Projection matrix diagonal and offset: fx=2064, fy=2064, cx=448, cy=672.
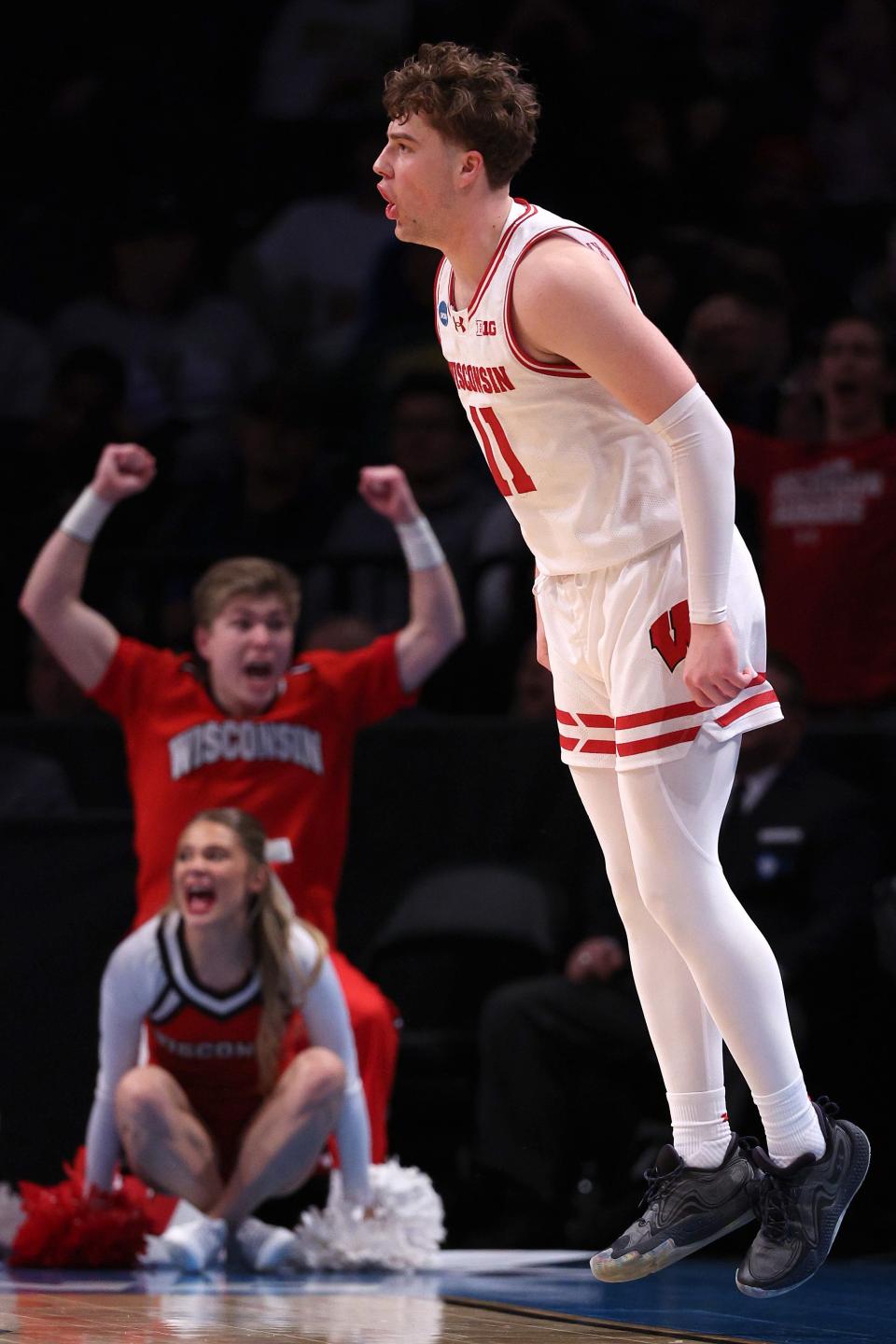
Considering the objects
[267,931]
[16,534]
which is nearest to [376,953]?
[267,931]

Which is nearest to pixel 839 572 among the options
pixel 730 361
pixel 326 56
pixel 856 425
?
pixel 856 425

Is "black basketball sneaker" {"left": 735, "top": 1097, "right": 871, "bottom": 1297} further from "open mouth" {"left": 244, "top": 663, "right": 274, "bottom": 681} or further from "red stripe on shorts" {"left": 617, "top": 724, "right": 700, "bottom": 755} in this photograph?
"open mouth" {"left": 244, "top": 663, "right": 274, "bottom": 681}

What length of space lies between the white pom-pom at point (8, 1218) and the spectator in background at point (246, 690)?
835 mm

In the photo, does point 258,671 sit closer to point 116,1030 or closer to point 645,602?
point 116,1030

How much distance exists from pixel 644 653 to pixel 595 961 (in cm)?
247

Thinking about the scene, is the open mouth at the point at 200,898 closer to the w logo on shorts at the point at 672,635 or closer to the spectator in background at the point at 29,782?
the spectator in background at the point at 29,782

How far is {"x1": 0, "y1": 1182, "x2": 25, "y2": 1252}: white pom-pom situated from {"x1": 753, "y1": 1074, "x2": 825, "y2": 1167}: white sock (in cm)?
247

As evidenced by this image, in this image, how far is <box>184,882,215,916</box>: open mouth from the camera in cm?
531

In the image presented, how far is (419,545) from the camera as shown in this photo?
19.0ft

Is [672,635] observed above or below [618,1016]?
above

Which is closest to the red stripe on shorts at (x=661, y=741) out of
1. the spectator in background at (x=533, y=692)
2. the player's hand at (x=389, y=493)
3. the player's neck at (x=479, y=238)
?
the player's neck at (x=479, y=238)

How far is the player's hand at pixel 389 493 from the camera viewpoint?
5.71m

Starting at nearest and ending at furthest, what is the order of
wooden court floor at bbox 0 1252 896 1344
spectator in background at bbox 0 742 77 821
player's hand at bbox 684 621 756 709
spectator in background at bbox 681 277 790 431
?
player's hand at bbox 684 621 756 709 → wooden court floor at bbox 0 1252 896 1344 → spectator in background at bbox 0 742 77 821 → spectator in background at bbox 681 277 790 431


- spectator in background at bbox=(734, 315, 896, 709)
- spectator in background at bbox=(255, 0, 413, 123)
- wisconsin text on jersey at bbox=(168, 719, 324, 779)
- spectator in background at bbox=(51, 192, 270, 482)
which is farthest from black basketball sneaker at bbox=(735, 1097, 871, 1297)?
spectator in background at bbox=(255, 0, 413, 123)
